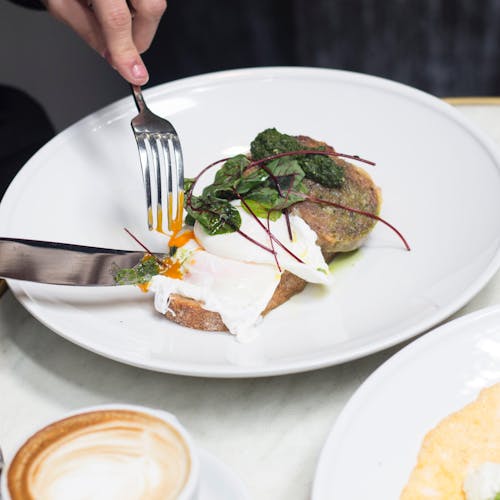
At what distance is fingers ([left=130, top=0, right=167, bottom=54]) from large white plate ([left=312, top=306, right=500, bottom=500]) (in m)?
1.24

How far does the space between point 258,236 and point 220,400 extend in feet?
1.36

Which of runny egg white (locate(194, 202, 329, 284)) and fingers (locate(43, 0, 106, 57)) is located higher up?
fingers (locate(43, 0, 106, 57))

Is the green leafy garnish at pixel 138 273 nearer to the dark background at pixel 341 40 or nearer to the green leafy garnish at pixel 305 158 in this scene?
the green leafy garnish at pixel 305 158

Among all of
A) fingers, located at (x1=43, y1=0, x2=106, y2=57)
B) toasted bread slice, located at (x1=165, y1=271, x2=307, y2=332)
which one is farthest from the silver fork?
fingers, located at (x1=43, y1=0, x2=106, y2=57)

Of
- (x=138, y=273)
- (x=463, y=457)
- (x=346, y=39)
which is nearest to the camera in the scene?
(x=463, y=457)

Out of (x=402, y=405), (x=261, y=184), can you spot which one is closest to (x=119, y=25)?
(x=261, y=184)

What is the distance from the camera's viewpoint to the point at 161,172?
6.84 ft

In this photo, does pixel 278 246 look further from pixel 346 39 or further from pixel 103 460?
pixel 346 39

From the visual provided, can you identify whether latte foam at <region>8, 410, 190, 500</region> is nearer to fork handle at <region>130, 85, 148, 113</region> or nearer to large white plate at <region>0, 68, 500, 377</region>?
large white plate at <region>0, 68, 500, 377</region>

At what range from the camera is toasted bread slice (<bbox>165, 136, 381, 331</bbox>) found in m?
1.82

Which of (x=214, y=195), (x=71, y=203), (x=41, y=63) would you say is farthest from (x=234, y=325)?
(x=41, y=63)

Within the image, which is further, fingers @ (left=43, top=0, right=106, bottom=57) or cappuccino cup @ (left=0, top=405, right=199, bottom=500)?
fingers @ (left=43, top=0, right=106, bottom=57)

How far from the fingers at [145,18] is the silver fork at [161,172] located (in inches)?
11.7

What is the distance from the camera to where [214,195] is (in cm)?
201
